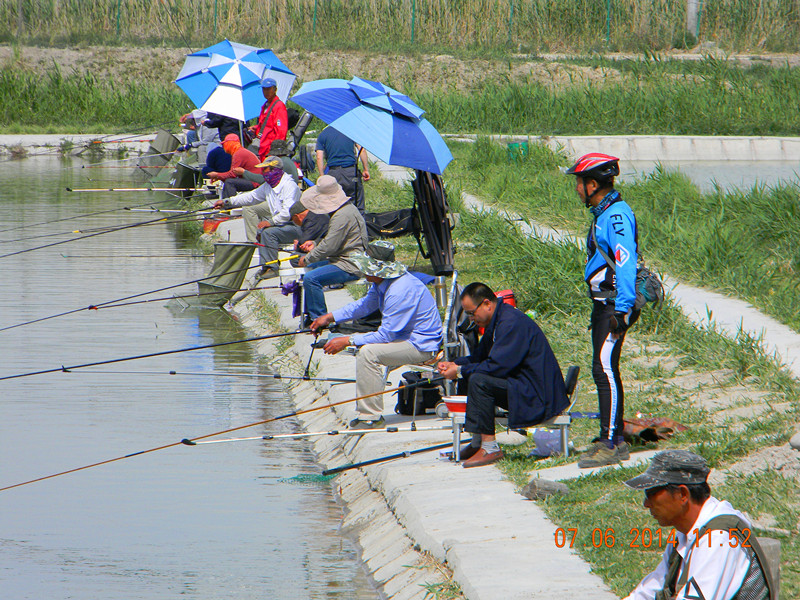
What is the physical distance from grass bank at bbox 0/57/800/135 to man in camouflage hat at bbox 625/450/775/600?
1946 centimetres

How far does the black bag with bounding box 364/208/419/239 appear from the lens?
11617 millimetres

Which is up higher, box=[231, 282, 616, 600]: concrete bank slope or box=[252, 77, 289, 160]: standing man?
box=[252, 77, 289, 160]: standing man

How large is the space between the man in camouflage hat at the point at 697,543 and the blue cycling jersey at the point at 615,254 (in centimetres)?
233

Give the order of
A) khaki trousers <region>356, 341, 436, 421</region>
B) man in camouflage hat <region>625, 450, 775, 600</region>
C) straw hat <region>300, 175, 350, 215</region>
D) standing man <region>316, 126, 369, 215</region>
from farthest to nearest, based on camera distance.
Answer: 1. standing man <region>316, 126, 369, 215</region>
2. straw hat <region>300, 175, 350, 215</region>
3. khaki trousers <region>356, 341, 436, 421</region>
4. man in camouflage hat <region>625, 450, 775, 600</region>

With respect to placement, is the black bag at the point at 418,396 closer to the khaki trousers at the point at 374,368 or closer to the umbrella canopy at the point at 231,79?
the khaki trousers at the point at 374,368

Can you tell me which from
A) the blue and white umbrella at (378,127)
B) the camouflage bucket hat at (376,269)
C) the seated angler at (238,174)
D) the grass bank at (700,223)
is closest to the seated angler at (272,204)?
the seated angler at (238,174)

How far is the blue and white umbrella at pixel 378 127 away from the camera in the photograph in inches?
349

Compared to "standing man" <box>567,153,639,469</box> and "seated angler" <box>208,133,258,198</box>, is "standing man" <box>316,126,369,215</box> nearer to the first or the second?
"seated angler" <box>208,133,258,198</box>

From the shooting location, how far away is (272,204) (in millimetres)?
11883

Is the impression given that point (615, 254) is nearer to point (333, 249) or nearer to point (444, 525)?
point (444, 525)

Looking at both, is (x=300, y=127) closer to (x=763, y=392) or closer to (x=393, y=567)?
(x=763, y=392)

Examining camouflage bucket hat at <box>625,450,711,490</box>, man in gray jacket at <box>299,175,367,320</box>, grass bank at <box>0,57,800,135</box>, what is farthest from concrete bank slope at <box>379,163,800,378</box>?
grass bank at <box>0,57,800,135</box>

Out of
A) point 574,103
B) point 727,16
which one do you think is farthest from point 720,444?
point 727,16

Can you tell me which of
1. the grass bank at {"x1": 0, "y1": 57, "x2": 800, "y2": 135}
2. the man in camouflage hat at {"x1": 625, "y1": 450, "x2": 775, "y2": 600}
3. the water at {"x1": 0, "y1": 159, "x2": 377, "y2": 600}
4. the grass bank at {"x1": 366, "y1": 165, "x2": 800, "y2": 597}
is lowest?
the water at {"x1": 0, "y1": 159, "x2": 377, "y2": 600}
